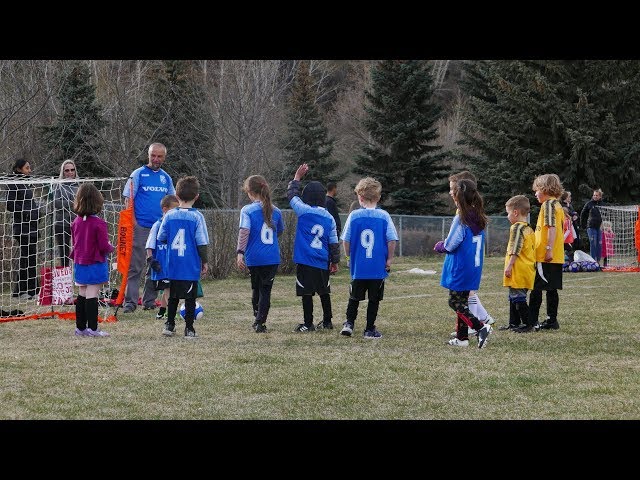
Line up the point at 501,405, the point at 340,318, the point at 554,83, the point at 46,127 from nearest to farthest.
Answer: the point at 501,405, the point at 340,318, the point at 46,127, the point at 554,83

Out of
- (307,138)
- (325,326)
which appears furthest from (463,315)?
(307,138)

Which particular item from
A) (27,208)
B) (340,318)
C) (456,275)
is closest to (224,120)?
(27,208)

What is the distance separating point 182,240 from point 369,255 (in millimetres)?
1983

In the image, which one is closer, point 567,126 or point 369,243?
point 369,243

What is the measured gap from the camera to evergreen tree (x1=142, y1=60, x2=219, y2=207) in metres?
37.2

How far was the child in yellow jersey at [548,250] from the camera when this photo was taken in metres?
10.4

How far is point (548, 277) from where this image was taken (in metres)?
10.4

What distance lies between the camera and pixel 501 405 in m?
6.22

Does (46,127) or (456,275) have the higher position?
(46,127)

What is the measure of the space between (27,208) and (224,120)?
21307 mm

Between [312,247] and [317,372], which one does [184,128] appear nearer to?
[312,247]

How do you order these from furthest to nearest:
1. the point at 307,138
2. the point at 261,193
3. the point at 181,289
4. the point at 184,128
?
the point at 307,138 → the point at 184,128 → the point at 261,193 → the point at 181,289

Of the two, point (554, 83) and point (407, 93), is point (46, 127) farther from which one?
point (554, 83)
